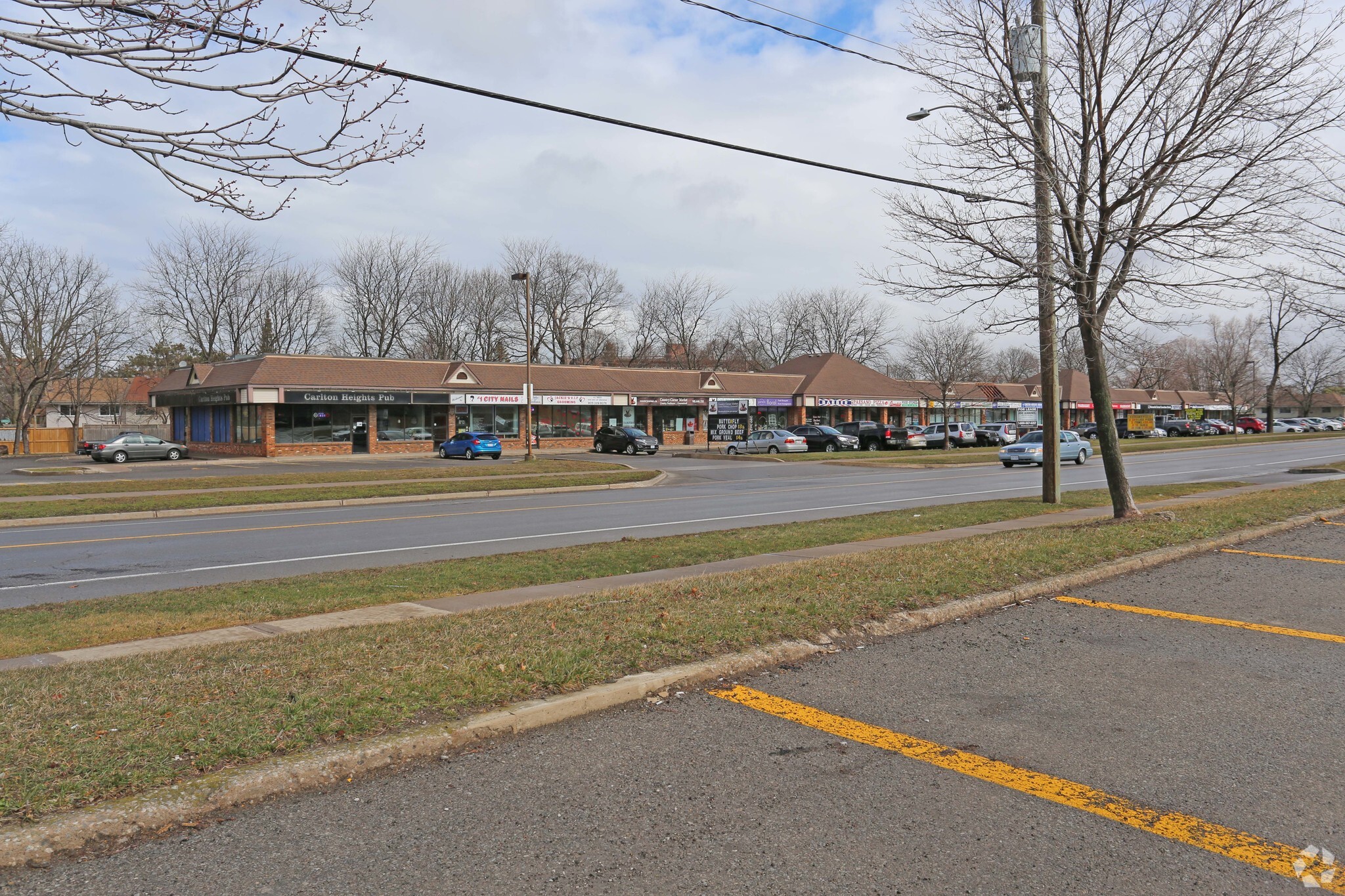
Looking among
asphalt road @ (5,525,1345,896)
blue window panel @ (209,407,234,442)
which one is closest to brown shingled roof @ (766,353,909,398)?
blue window panel @ (209,407,234,442)

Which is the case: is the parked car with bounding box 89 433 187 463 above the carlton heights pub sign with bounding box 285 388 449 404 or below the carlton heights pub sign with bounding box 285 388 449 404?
below

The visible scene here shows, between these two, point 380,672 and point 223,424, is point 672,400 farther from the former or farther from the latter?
point 380,672

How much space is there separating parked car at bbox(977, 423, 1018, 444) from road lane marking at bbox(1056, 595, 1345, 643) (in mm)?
46598

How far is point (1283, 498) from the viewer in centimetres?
1734

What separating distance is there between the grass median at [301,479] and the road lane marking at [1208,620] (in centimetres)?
2154

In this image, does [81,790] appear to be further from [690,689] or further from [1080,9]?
[1080,9]

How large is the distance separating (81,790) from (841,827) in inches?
129

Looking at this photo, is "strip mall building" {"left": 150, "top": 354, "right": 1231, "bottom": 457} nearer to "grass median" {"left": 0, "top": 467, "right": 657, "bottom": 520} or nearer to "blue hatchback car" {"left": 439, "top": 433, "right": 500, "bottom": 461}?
"blue hatchback car" {"left": 439, "top": 433, "right": 500, "bottom": 461}

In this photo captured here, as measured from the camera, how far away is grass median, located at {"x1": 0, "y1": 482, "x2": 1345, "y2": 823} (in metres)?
4.36

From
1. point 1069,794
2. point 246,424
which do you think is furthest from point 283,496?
point 246,424

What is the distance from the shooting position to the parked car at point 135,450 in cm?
3978

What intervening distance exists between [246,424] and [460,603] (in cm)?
4112

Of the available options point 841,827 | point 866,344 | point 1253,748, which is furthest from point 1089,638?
point 866,344

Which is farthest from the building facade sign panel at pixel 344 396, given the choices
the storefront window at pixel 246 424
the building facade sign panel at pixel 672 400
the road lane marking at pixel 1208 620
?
the road lane marking at pixel 1208 620
